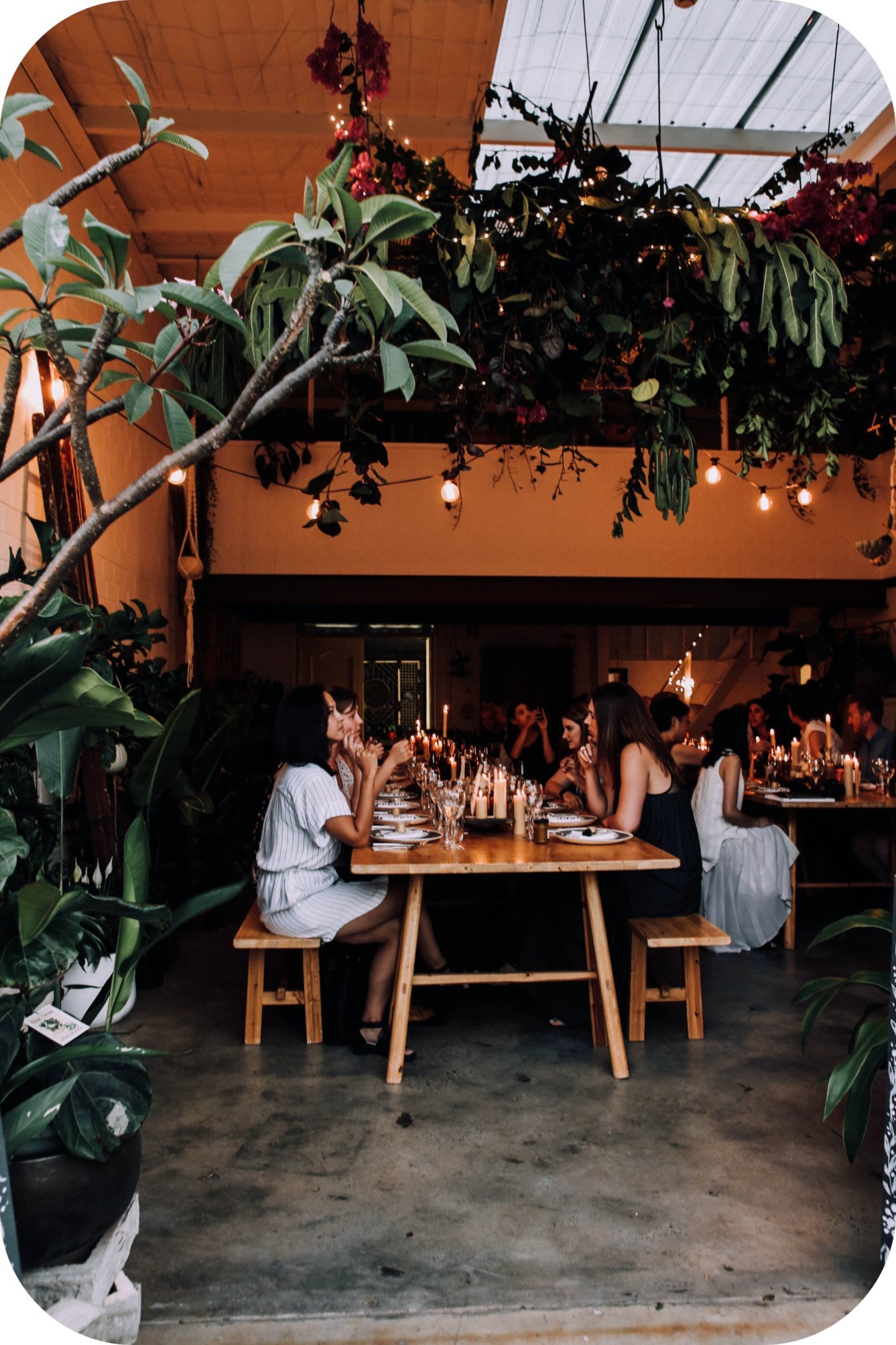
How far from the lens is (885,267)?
3.18 m

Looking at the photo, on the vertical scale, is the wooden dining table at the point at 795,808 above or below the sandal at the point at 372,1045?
above

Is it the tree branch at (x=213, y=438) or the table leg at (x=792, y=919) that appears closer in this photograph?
the tree branch at (x=213, y=438)

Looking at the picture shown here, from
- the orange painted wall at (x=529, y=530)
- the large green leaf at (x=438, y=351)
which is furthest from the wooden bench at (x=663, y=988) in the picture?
the orange painted wall at (x=529, y=530)

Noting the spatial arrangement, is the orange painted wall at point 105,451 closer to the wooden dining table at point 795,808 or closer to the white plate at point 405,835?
the white plate at point 405,835

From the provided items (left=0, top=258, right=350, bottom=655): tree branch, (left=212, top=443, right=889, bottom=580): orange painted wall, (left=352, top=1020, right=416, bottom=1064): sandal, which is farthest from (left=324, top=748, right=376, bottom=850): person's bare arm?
(left=212, top=443, right=889, bottom=580): orange painted wall

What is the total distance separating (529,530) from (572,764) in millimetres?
3233

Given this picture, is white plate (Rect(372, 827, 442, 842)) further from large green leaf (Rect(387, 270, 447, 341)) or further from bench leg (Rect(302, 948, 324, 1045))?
large green leaf (Rect(387, 270, 447, 341))

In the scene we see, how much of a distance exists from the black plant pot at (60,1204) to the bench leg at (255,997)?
1.86 m

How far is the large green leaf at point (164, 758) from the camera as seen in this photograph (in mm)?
2174

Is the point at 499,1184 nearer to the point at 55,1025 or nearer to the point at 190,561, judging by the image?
the point at 55,1025

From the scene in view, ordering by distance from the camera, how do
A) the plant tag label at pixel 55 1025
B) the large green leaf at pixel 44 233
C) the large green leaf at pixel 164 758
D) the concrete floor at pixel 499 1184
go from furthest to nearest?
the large green leaf at pixel 164 758 < the concrete floor at pixel 499 1184 < the plant tag label at pixel 55 1025 < the large green leaf at pixel 44 233

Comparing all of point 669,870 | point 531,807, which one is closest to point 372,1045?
point 531,807

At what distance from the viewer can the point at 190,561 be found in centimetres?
701

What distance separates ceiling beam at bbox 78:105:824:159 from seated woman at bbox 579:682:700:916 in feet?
9.63
